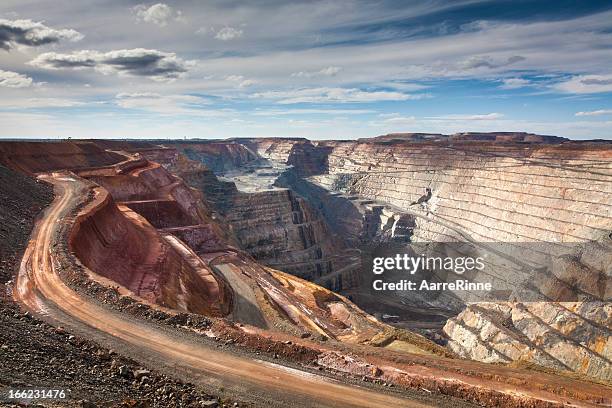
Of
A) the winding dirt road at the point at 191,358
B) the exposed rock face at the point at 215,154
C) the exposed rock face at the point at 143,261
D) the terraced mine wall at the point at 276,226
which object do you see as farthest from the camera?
the exposed rock face at the point at 215,154

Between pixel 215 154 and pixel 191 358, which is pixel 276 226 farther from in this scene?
pixel 215 154

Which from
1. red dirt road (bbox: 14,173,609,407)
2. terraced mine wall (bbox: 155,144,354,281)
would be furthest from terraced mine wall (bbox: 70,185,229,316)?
terraced mine wall (bbox: 155,144,354,281)

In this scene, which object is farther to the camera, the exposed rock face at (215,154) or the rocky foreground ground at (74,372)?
the exposed rock face at (215,154)

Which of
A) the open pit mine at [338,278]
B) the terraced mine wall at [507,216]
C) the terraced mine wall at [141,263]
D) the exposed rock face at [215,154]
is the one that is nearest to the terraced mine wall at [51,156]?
the open pit mine at [338,278]

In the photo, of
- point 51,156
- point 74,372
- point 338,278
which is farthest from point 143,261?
point 338,278

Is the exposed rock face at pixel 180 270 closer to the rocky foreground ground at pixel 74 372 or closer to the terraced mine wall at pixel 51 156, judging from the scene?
the terraced mine wall at pixel 51 156

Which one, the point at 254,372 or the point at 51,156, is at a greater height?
the point at 51,156

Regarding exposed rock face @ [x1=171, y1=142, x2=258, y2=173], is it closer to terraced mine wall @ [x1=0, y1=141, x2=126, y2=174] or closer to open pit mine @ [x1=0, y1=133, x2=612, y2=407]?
open pit mine @ [x1=0, y1=133, x2=612, y2=407]
